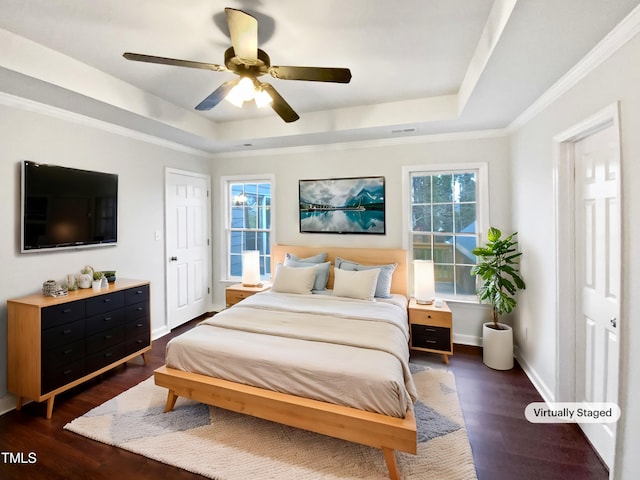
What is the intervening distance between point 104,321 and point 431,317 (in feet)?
10.5

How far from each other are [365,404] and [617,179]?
1.89m

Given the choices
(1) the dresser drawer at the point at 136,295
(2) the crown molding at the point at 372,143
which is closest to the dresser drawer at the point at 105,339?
(1) the dresser drawer at the point at 136,295

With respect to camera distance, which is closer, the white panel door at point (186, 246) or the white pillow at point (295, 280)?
the white pillow at point (295, 280)

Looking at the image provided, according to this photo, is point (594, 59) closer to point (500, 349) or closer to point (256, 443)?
point (500, 349)

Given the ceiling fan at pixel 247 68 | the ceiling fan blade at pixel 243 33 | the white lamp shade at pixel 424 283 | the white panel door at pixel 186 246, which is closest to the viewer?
the ceiling fan blade at pixel 243 33

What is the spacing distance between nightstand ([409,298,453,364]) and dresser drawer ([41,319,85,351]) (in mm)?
3121

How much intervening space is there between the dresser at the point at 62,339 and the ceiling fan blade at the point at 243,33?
2352 millimetres

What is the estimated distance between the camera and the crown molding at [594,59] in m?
1.53

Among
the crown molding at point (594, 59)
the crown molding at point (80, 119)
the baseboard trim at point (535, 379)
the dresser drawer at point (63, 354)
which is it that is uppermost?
the crown molding at point (80, 119)

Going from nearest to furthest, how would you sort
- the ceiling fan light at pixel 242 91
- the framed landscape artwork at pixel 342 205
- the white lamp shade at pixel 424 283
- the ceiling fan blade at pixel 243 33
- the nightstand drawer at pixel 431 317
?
the ceiling fan blade at pixel 243 33 < the ceiling fan light at pixel 242 91 < the nightstand drawer at pixel 431 317 < the white lamp shade at pixel 424 283 < the framed landscape artwork at pixel 342 205

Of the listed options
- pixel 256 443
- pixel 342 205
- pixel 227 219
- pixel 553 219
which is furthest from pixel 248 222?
pixel 553 219

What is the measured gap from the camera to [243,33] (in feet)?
5.38

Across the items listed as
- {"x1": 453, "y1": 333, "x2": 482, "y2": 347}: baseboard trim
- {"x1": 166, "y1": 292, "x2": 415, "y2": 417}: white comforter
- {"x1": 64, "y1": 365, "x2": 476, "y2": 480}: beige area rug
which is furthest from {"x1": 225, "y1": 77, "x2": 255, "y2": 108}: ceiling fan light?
{"x1": 453, "y1": 333, "x2": 482, "y2": 347}: baseboard trim

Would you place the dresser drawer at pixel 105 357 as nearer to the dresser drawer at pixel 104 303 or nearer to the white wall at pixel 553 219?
the dresser drawer at pixel 104 303
